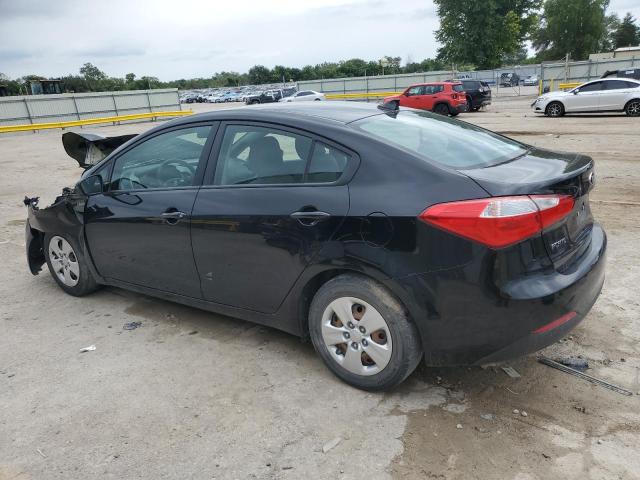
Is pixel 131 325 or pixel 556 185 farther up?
pixel 556 185

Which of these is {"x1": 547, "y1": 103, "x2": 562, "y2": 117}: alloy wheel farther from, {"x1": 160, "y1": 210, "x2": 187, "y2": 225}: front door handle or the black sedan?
{"x1": 160, "y1": 210, "x2": 187, "y2": 225}: front door handle

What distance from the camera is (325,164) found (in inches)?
119

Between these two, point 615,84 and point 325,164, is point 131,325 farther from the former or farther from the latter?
point 615,84

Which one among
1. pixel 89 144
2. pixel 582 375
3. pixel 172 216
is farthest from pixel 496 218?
pixel 89 144

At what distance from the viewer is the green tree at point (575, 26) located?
254 feet

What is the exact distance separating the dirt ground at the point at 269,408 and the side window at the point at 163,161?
112 cm

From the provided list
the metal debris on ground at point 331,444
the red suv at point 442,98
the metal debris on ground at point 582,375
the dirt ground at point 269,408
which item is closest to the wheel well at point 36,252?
the dirt ground at point 269,408

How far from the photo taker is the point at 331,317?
3016 mm

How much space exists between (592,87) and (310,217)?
1992 cm

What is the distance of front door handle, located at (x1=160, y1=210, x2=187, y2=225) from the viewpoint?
3.56 m

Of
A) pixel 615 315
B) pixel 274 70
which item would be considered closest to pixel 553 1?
pixel 274 70

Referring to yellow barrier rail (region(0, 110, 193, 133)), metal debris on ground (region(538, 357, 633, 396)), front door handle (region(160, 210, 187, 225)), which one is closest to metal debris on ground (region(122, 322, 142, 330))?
front door handle (region(160, 210, 187, 225))

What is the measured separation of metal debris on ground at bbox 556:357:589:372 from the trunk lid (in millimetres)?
770

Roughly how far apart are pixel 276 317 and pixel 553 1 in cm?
9315
